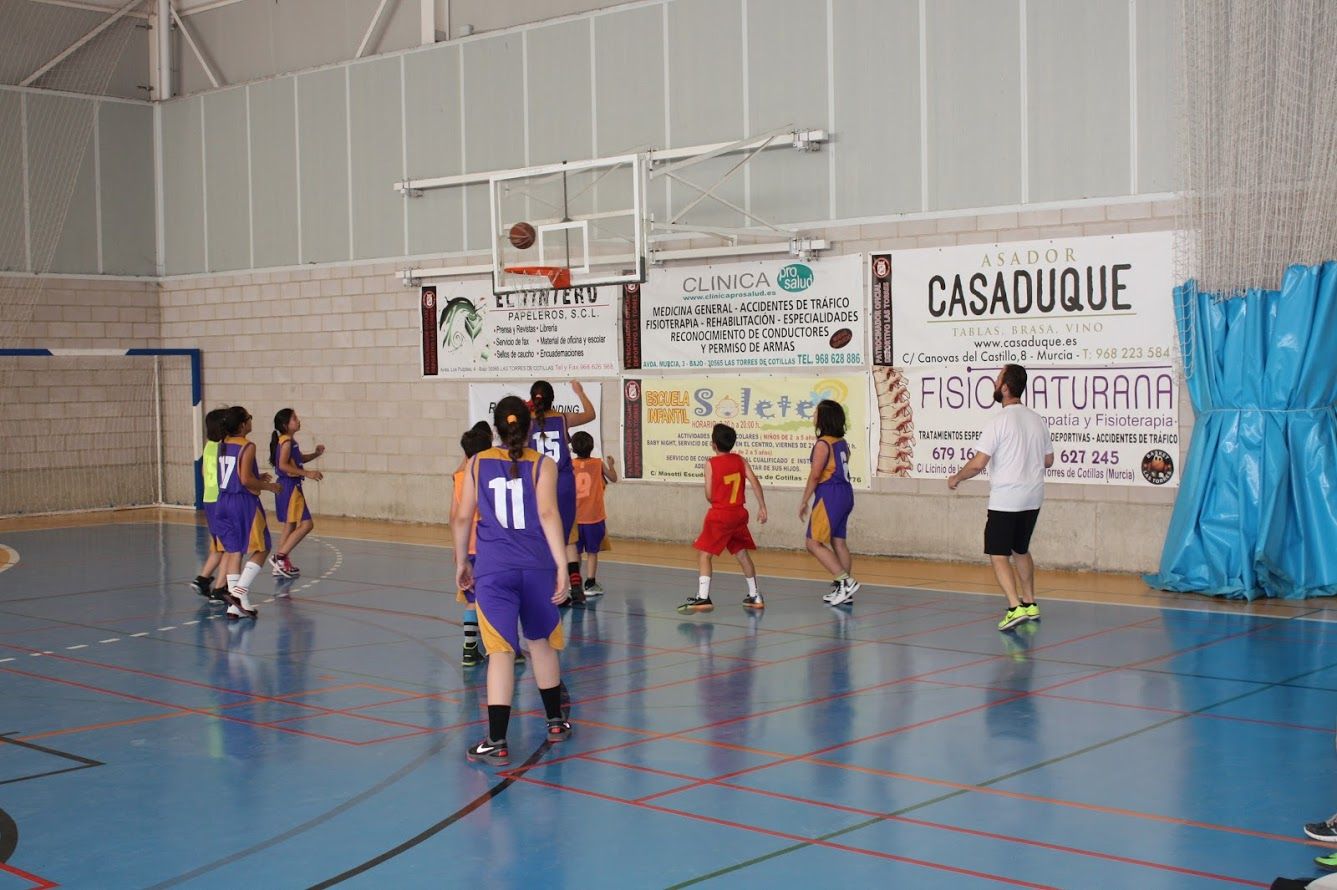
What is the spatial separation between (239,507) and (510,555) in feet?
20.0

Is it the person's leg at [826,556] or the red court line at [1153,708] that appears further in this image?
the person's leg at [826,556]

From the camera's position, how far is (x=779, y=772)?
7402 millimetres

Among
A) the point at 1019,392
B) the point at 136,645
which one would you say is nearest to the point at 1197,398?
the point at 1019,392

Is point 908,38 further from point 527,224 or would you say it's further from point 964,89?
point 527,224

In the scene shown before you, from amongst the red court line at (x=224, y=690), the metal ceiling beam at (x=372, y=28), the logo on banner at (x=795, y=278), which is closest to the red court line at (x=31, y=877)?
the red court line at (x=224, y=690)

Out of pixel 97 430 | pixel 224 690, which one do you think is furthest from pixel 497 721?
pixel 97 430

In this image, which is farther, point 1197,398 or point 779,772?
point 1197,398

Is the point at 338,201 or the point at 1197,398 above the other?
the point at 338,201

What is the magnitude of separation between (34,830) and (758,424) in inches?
473

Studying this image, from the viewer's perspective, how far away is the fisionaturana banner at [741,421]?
16.9 metres

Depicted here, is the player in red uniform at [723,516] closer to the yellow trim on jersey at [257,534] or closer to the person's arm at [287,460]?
the yellow trim on jersey at [257,534]

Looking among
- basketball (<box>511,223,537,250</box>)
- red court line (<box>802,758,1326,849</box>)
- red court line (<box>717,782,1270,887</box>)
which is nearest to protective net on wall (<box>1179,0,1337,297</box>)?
basketball (<box>511,223,537,250</box>)

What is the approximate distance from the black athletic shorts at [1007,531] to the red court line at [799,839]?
544cm

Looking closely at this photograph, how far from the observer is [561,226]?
1744 centimetres
